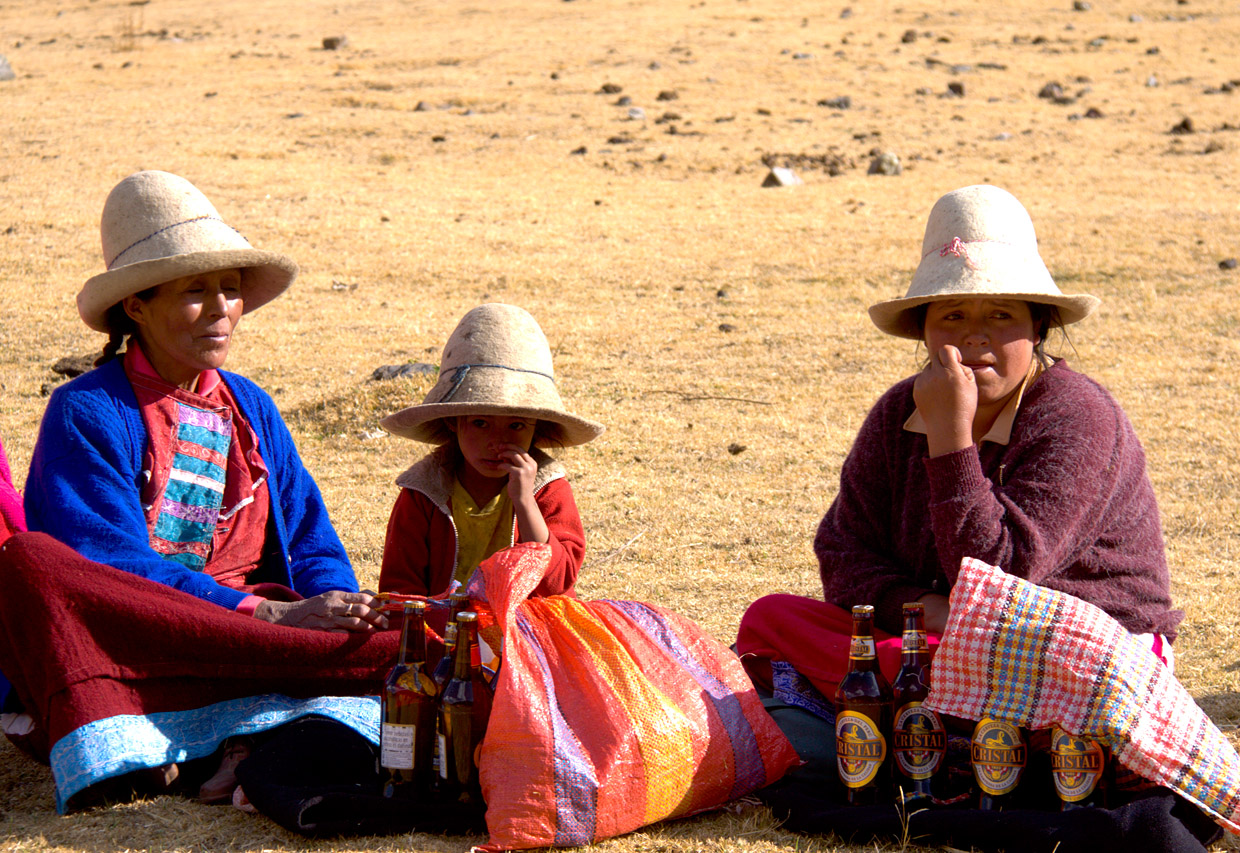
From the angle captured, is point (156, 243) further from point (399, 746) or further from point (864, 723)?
point (864, 723)

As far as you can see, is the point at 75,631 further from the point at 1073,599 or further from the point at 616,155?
the point at 616,155

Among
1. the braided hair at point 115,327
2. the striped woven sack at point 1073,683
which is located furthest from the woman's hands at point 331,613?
the striped woven sack at point 1073,683

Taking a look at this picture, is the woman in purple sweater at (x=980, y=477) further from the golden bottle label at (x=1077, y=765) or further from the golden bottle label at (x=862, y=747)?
the golden bottle label at (x=1077, y=765)

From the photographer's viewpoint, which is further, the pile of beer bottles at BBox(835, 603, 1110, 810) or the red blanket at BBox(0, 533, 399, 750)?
the red blanket at BBox(0, 533, 399, 750)

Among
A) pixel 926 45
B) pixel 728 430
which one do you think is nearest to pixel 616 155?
pixel 728 430

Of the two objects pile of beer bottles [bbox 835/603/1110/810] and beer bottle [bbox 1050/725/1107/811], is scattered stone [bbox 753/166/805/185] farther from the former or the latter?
beer bottle [bbox 1050/725/1107/811]

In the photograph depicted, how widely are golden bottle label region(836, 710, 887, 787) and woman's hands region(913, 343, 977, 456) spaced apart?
0.77 meters

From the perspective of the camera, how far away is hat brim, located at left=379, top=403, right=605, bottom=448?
175 inches

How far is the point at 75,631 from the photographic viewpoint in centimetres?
392

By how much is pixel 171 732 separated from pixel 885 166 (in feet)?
49.6

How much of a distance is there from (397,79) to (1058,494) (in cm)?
2207

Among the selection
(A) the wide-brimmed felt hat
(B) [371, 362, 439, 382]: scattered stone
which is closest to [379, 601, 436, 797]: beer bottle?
(A) the wide-brimmed felt hat

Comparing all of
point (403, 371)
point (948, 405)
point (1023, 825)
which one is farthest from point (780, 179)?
point (1023, 825)

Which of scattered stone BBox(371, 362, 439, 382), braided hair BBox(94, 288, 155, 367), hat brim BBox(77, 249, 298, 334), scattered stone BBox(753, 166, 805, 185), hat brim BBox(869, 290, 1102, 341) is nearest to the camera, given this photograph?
hat brim BBox(869, 290, 1102, 341)
